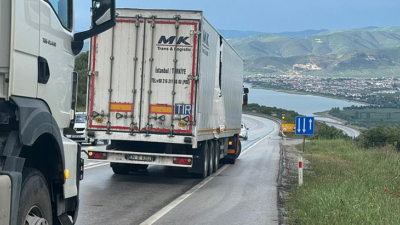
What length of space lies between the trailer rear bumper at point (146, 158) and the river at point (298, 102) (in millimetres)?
88317

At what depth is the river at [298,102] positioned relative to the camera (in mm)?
116062

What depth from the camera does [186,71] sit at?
1523 cm

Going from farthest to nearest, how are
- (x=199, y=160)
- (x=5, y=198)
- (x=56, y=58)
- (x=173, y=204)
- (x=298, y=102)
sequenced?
(x=298, y=102)
(x=199, y=160)
(x=173, y=204)
(x=56, y=58)
(x=5, y=198)

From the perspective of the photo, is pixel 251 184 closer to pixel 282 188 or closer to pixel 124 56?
pixel 282 188

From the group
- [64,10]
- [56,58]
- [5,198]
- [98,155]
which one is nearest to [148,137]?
[98,155]

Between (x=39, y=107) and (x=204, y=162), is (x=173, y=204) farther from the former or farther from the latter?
(x=39, y=107)

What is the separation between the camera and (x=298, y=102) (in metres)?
134

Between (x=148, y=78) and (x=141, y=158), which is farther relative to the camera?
(x=141, y=158)

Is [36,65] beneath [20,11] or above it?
beneath

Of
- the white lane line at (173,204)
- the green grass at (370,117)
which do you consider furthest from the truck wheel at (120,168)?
the green grass at (370,117)

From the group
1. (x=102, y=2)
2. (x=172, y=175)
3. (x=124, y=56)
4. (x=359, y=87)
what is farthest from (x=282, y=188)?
(x=359, y=87)

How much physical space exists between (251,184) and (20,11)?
12.1 meters

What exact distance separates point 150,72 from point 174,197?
3288mm

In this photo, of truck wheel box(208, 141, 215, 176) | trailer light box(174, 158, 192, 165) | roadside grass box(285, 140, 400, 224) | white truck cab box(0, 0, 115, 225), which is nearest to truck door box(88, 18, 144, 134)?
trailer light box(174, 158, 192, 165)
